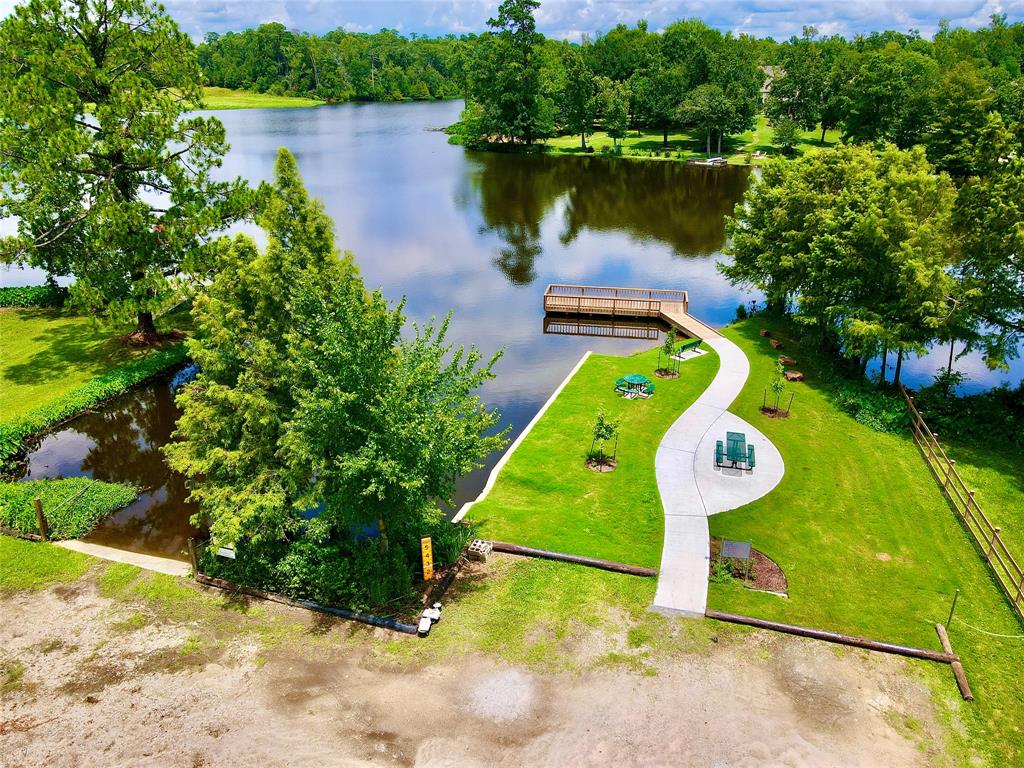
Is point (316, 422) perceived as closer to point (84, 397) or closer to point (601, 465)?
point (601, 465)

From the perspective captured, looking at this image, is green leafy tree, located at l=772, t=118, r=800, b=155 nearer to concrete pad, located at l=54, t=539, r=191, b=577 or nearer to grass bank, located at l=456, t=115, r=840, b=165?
grass bank, located at l=456, t=115, r=840, b=165

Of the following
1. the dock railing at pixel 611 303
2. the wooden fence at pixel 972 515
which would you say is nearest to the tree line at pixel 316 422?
the wooden fence at pixel 972 515

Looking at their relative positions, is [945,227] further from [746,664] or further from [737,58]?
[737,58]

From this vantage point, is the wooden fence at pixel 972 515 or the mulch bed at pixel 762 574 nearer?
the wooden fence at pixel 972 515

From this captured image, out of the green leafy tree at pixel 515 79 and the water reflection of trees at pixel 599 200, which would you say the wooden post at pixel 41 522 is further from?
the green leafy tree at pixel 515 79

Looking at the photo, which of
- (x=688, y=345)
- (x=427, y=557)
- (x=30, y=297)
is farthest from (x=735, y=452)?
(x=30, y=297)

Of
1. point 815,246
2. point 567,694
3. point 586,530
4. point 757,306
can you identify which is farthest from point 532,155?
point 567,694
